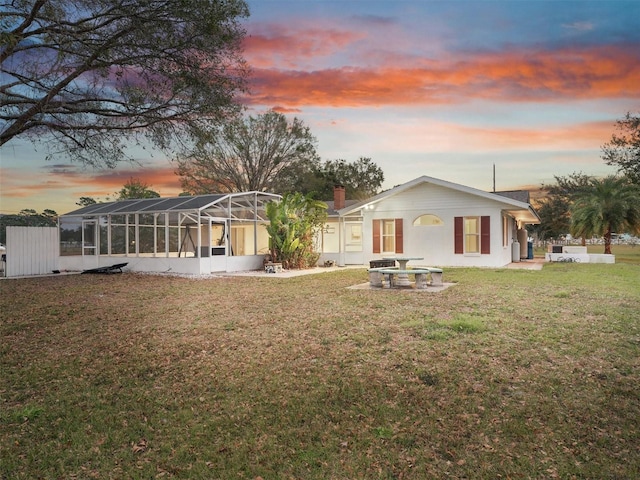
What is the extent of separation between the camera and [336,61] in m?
15.9

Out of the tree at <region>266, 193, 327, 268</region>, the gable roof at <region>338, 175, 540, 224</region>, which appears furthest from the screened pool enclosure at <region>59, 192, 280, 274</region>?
the gable roof at <region>338, 175, 540, 224</region>

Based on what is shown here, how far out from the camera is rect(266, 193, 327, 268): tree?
66.4ft

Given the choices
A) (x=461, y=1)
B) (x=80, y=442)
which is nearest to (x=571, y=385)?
(x=80, y=442)

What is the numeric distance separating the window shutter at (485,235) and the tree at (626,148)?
12955mm

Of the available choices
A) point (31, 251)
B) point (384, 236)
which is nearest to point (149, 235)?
point (31, 251)

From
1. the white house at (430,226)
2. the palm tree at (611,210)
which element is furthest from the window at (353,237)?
the palm tree at (611,210)

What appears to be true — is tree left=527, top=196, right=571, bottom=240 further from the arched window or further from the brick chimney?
the arched window

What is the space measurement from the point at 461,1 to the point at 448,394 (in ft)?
39.4

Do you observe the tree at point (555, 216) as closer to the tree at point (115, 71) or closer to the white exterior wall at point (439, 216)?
the white exterior wall at point (439, 216)

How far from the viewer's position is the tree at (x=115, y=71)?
7879mm

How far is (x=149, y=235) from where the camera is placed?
20.8 metres

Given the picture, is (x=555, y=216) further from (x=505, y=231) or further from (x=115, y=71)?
(x=115, y=71)

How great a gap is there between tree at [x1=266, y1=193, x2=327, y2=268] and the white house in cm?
214

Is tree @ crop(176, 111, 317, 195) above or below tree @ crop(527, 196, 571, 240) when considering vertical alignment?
above
